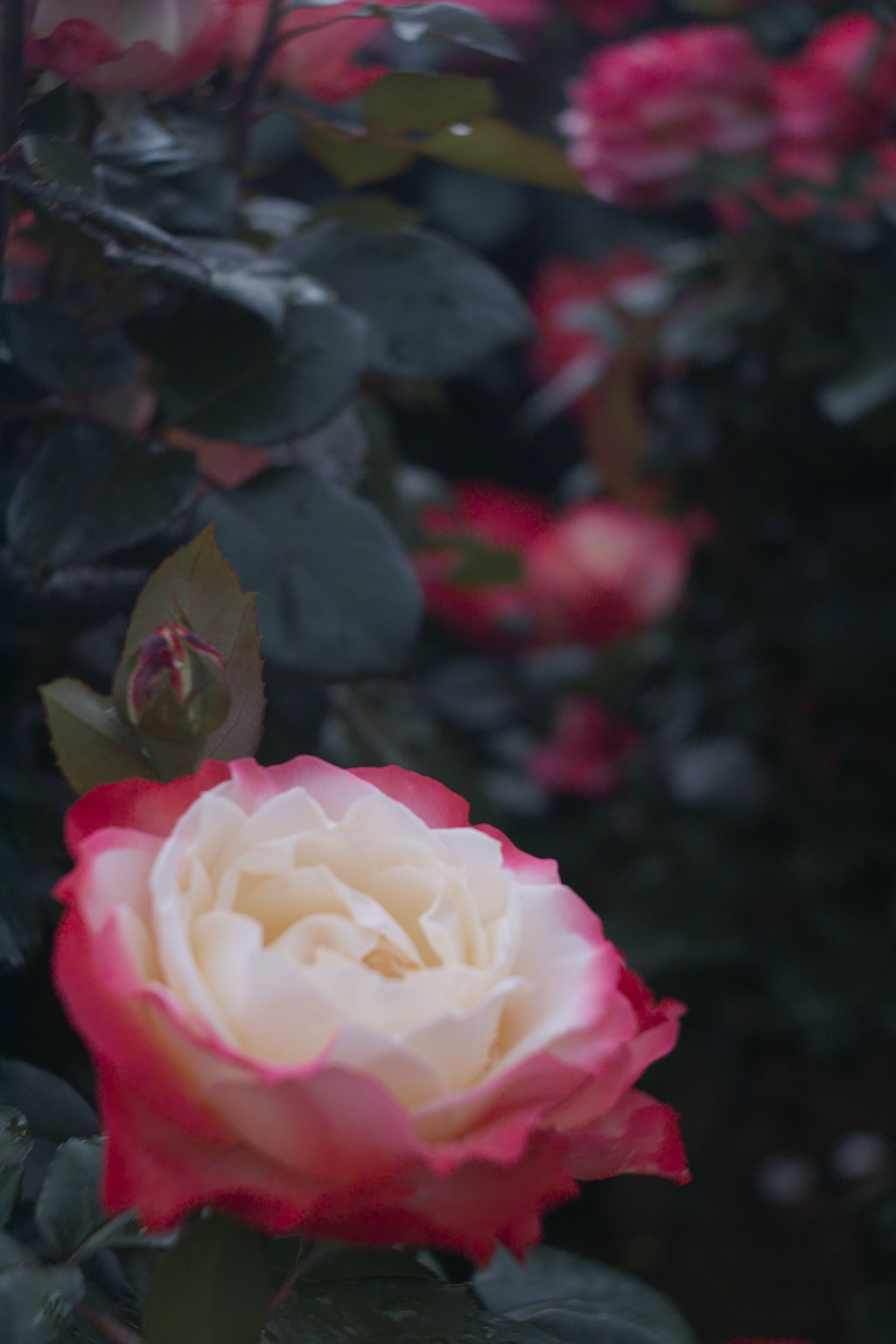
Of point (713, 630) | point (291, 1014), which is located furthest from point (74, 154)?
point (713, 630)

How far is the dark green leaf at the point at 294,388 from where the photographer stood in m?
0.39

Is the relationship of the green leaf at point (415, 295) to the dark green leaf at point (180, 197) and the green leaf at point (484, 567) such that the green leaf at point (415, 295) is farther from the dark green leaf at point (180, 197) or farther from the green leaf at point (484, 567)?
the green leaf at point (484, 567)

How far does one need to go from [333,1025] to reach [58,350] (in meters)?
0.28

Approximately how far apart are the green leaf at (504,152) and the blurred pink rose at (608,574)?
2.10 ft

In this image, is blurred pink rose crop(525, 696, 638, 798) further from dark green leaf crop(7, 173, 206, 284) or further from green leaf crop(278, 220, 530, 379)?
dark green leaf crop(7, 173, 206, 284)

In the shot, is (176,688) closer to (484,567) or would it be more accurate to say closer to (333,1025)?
(333,1025)

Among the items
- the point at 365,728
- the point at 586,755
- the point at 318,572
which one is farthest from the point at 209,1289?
the point at 586,755

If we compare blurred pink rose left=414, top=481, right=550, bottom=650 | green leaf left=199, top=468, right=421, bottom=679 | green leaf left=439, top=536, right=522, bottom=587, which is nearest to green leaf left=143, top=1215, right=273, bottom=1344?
green leaf left=199, top=468, right=421, bottom=679

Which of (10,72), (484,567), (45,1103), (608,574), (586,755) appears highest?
(10,72)

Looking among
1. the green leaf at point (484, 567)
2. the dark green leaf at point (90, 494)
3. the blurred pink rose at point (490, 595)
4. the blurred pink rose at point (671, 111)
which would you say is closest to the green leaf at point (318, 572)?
the dark green leaf at point (90, 494)

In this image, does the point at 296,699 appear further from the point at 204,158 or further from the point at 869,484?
the point at 869,484

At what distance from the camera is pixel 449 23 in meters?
0.37

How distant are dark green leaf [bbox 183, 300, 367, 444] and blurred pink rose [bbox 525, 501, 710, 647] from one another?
28.7 inches

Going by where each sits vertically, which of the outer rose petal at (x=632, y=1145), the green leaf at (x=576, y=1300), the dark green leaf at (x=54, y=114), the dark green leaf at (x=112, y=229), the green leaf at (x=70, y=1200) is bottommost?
the green leaf at (x=576, y=1300)
